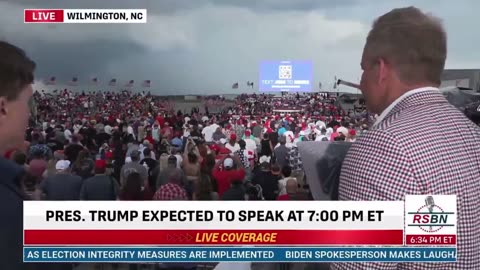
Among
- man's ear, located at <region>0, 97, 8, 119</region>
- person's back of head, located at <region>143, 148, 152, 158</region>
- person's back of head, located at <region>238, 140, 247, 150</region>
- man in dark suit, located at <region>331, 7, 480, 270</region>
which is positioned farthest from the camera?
person's back of head, located at <region>238, 140, 247, 150</region>

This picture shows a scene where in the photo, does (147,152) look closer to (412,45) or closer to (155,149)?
(155,149)

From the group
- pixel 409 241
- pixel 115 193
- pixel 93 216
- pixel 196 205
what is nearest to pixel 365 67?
pixel 409 241

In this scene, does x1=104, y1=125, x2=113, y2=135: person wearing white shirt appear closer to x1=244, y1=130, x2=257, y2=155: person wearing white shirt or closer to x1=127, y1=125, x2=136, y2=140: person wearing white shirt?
x1=127, y1=125, x2=136, y2=140: person wearing white shirt

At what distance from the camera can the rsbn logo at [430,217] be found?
87 centimetres

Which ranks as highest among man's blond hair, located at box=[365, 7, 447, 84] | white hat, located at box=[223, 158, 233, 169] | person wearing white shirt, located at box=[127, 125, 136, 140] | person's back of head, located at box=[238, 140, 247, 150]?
man's blond hair, located at box=[365, 7, 447, 84]

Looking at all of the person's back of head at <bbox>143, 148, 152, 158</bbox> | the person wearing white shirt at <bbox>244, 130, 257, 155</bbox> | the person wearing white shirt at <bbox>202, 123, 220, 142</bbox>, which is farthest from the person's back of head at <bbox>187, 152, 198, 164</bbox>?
the person wearing white shirt at <bbox>244, 130, 257, 155</bbox>

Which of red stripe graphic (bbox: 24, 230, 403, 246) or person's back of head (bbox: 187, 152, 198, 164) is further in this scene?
person's back of head (bbox: 187, 152, 198, 164)

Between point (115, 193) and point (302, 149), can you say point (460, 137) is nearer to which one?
point (302, 149)

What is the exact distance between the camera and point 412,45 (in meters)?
0.82

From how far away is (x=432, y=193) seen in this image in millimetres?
800

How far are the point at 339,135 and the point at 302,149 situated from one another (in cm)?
131
